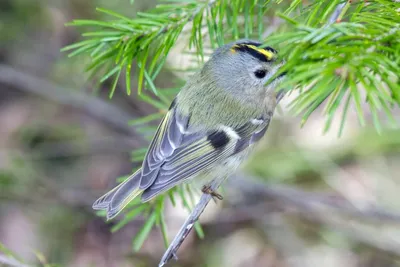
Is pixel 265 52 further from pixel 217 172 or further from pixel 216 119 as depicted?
pixel 217 172

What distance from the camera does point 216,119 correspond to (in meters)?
1.61

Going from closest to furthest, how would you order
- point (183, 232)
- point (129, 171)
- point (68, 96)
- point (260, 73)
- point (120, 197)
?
point (183, 232) → point (120, 197) → point (260, 73) → point (68, 96) → point (129, 171)

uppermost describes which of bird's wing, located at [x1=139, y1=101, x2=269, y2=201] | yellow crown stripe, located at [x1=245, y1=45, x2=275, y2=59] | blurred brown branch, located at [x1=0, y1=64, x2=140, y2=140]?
yellow crown stripe, located at [x1=245, y1=45, x2=275, y2=59]

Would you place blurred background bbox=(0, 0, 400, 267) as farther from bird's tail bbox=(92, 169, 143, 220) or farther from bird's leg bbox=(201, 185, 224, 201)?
bird's tail bbox=(92, 169, 143, 220)

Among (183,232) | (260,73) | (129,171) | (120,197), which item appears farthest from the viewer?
(129,171)

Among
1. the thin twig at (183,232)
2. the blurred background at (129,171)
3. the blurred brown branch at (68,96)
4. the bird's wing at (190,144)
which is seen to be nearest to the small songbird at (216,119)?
the bird's wing at (190,144)

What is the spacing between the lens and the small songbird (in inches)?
61.0

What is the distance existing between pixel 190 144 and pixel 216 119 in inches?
4.1

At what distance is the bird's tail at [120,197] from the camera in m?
1.41

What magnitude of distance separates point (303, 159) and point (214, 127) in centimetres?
124

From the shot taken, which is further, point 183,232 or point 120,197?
point 120,197

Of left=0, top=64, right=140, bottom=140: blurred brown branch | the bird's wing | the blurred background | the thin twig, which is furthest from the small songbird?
left=0, top=64, right=140, bottom=140: blurred brown branch

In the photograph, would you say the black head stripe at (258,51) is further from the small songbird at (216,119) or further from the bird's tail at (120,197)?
the bird's tail at (120,197)

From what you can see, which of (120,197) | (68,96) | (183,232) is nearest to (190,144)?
(120,197)
